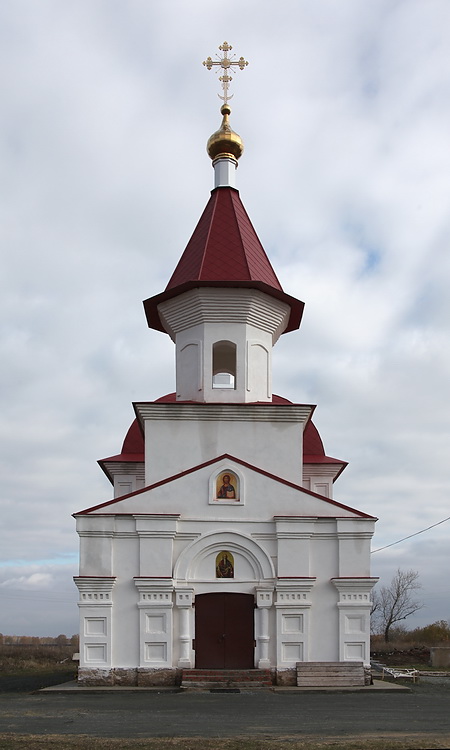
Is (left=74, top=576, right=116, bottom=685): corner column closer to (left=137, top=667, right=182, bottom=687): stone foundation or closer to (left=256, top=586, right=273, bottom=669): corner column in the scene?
(left=137, top=667, right=182, bottom=687): stone foundation

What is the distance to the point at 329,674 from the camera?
15.3 m

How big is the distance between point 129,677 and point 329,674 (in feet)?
11.6

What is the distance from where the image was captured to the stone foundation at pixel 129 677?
1504 cm

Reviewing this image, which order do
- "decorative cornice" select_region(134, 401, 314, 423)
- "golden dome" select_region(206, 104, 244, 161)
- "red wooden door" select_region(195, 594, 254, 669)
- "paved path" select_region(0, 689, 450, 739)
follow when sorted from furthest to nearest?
1. "golden dome" select_region(206, 104, 244, 161)
2. "decorative cornice" select_region(134, 401, 314, 423)
3. "red wooden door" select_region(195, 594, 254, 669)
4. "paved path" select_region(0, 689, 450, 739)

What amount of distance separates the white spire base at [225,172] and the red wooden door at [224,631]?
9.32 meters

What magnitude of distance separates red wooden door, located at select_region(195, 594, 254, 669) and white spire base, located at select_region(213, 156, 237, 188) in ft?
30.6

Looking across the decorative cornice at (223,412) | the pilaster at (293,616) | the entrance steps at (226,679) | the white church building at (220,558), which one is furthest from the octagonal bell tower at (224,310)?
the entrance steps at (226,679)

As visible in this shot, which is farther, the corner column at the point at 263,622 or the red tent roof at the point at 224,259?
the red tent roof at the point at 224,259

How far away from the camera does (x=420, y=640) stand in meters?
35.5

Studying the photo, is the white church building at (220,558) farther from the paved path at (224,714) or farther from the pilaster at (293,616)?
the paved path at (224,714)

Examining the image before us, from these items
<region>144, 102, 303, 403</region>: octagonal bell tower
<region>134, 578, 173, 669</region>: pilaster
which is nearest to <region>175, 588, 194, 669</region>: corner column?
<region>134, 578, 173, 669</region>: pilaster

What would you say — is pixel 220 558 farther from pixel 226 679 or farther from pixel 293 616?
pixel 226 679

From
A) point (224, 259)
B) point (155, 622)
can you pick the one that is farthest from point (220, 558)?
point (224, 259)

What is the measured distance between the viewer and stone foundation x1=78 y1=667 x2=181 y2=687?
15039 mm
